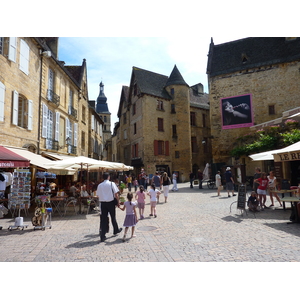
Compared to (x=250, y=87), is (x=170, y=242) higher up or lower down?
lower down

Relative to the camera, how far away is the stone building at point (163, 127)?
27.5 m

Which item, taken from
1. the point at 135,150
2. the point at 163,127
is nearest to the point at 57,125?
the point at 135,150

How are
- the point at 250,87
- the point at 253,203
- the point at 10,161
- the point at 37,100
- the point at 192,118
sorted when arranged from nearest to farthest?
1. the point at 10,161
2. the point at 253,203
3. the point at 37,100
4. the point at 250,87
5. the point at 192,118

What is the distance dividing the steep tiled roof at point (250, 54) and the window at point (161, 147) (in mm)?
9320

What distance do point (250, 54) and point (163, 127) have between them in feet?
38.7

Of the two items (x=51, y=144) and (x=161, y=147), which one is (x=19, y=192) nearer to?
(x=51, y=144)

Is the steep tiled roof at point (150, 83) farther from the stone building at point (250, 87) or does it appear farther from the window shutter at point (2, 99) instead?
the window shutter at point (2, 99)

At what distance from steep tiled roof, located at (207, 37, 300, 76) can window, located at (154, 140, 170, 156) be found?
932 centimetres

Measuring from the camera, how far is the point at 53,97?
51.2ft

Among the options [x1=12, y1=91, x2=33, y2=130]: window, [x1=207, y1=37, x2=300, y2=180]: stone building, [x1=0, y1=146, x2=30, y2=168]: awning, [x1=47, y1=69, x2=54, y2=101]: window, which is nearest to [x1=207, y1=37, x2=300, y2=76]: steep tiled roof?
[x1=207, y1=37, x2=300, y2=180]: stone building

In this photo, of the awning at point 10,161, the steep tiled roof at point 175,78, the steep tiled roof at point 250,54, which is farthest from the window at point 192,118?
the awning at point 10,161

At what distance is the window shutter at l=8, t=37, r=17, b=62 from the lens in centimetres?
1095

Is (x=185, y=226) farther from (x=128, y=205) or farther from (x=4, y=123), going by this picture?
(x=4, y=123)

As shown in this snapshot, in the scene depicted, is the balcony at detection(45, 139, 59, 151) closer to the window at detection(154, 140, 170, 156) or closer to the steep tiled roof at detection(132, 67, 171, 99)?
the window at detection(154, 140, 170, 156)
